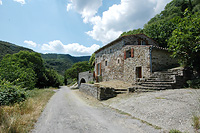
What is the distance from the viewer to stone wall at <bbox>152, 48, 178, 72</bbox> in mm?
10501

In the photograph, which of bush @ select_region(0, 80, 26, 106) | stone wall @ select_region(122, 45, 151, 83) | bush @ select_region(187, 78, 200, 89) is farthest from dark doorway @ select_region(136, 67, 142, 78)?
bush @ select_region(0, 80, 26, 106)

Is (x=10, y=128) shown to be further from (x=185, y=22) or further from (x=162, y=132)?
(x=185, y=22)

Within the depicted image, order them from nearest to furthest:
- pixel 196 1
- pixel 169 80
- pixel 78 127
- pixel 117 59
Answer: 1. pixel 78 127
2. pixel 169 80
3. pixel 117 59
4. pixel 196 1

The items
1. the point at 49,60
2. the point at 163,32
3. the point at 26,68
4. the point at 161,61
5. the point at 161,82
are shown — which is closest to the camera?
the point at 161,82

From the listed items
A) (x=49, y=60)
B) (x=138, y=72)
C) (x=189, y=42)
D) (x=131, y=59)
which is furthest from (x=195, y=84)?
(x=49, y=60)

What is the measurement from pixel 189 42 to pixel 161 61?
10.7 ft

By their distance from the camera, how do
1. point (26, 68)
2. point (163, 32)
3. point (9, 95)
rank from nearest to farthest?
1. point (9, 95)
2. point (26, 68)
3. point (163, 32)

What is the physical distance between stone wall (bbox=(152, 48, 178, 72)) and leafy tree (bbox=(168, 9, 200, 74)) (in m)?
2.09

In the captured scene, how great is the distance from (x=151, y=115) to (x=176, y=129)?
3.68 feet

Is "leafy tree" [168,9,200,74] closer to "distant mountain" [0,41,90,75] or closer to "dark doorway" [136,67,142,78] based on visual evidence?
"dark doorway" [136,67,142,78]

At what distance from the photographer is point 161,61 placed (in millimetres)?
10852

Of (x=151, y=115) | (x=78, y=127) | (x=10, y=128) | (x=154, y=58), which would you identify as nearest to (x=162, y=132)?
(x=151, y=115)

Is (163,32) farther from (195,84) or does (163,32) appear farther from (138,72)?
(195,84)

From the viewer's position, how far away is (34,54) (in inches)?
1100
